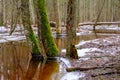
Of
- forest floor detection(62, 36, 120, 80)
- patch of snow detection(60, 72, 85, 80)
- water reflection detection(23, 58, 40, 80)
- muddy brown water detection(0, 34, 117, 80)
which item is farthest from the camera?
water reflection detection(23, 58, 40, 80)

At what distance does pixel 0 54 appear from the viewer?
14.7 m

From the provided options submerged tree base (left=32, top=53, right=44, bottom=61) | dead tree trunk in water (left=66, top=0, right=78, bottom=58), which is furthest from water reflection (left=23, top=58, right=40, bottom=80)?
dead tree trunk in water (left=66, top=0, right=78, bottom=58)

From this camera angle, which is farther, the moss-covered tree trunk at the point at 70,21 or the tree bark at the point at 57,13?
the tree bark at the point at 57,13

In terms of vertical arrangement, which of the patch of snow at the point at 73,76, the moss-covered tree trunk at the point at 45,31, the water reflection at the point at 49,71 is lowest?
the water reflection at the point at 49,71

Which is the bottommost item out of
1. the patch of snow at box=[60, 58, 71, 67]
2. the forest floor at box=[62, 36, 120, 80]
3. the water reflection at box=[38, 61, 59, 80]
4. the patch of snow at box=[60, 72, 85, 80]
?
the water reflection at box=[38, 61, 59, 80]

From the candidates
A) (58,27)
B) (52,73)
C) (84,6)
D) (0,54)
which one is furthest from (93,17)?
(52,73)

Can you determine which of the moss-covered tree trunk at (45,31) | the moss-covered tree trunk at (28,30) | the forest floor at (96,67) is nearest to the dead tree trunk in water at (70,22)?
the forest floor at (96,67)

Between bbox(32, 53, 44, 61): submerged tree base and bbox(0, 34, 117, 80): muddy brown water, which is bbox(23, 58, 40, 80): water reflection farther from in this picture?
bbox(32, 53, 44, 61): submerged tree base

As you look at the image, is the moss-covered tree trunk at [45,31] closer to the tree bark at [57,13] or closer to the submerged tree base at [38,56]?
the submerged tree base at [38,56]

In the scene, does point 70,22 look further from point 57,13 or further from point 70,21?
point 57,13

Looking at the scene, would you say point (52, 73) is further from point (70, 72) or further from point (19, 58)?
point (19, 58)

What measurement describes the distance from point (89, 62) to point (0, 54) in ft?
18.6

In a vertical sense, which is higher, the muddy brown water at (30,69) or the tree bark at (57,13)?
the tree bark at (57,13)

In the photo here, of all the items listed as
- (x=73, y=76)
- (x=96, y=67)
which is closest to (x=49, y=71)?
(x=73, y=76)
